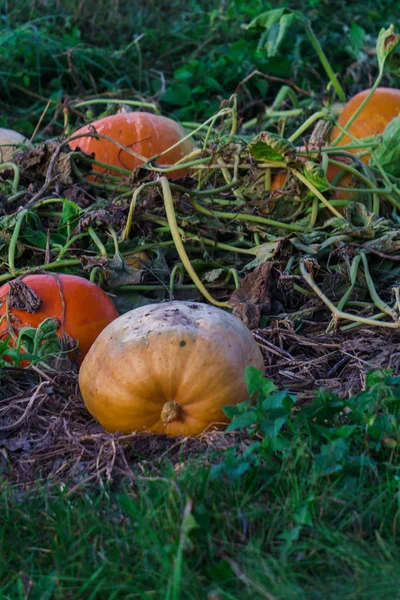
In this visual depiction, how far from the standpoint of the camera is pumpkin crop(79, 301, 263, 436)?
2383 millimetres

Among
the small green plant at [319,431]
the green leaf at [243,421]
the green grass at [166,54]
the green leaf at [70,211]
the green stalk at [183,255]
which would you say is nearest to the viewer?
the small green plant at [319,431]

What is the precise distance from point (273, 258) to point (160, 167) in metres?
0.62

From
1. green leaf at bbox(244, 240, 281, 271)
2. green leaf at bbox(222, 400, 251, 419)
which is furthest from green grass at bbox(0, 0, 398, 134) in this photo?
green leaf at bbox(222, 400, 251, 419)

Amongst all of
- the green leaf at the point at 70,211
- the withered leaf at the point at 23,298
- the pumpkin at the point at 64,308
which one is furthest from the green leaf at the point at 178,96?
the withered leaf at the point at 23,298

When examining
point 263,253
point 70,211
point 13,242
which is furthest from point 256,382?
point 70,211

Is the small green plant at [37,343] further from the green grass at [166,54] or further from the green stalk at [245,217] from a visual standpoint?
the green grass at [166,54]

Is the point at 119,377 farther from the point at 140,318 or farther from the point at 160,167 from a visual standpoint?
the point at 160,167

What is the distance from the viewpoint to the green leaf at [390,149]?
4.03m

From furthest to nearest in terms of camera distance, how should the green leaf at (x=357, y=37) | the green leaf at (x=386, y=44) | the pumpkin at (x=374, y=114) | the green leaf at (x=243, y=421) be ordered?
the green leaf at (x=357, y=37) → the pumpkin at (x=374, y=114) → the green leaf at (x=386, y=44) → the green leaf at (x=243, y=421)

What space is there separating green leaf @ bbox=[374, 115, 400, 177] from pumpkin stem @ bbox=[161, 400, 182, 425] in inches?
Answer: 81.1

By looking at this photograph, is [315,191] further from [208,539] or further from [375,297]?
[208,539]

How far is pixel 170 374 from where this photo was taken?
93.4 inches

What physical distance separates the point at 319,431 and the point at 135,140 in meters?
2.67

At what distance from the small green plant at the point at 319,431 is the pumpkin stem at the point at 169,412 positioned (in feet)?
0.62
